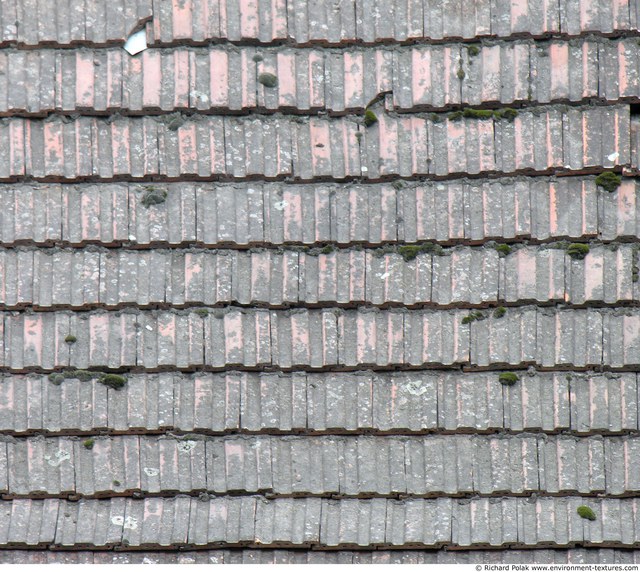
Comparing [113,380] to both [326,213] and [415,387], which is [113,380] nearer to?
[326,213]

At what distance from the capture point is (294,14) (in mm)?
4594

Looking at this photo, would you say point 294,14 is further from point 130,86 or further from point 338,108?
point 130,86

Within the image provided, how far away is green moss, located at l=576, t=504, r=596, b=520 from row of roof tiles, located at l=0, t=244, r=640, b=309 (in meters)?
1.00

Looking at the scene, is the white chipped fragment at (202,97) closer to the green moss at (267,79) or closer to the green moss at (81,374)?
the green moss at (267,79)

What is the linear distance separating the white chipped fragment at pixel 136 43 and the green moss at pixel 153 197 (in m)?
0.70

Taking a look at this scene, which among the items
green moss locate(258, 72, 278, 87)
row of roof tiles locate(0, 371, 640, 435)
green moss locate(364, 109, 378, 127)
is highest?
green moss locate(258, 72, 278, 87)

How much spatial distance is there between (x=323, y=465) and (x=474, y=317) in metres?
1.04

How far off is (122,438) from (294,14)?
2.26 metres

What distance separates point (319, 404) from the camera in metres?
4.54

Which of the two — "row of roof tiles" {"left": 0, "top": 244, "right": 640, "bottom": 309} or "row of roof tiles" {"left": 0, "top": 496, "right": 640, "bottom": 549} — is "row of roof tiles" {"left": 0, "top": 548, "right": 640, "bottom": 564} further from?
"row of roof tiles" {"left": 0, "top": 244, "right": 640, "bottom": 309}

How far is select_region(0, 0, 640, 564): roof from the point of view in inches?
178

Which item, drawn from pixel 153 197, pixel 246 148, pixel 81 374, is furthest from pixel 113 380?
pixel 246 148

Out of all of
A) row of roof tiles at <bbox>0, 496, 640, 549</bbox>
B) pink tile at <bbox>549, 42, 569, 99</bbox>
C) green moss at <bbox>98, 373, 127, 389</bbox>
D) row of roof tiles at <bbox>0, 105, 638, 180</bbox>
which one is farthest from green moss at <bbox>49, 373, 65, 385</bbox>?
pink tile at <bbox>549, 42, 569, 99</bbox>

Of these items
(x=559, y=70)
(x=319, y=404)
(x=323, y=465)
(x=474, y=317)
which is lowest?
(x=323, y=465)
